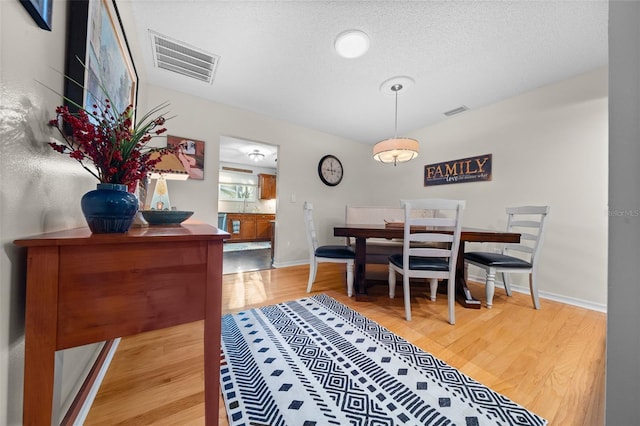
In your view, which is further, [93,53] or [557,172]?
[557,172]

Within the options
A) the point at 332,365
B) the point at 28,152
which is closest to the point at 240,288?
the point at 332,365

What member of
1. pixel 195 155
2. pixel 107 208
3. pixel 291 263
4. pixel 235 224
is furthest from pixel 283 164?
pixel 235 224

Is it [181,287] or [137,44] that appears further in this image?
[137,44]

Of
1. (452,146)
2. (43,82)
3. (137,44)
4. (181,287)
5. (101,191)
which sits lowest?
(181,287)

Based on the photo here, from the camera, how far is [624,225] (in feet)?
1.43

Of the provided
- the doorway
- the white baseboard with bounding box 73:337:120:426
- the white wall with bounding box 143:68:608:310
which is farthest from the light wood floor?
the doorway

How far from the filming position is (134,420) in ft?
2.78

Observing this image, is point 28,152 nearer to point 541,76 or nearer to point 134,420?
point 134,420

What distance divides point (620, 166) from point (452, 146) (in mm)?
3228

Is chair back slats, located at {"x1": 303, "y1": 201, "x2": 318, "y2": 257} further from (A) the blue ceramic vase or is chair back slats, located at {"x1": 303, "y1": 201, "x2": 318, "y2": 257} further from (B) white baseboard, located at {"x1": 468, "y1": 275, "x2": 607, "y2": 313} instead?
(B) white baseboard, located at {"x1": 468, "y1": 275, "x2": 607, "y2": 313}

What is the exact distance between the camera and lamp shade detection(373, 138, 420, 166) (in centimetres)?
231

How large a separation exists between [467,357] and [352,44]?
246cm

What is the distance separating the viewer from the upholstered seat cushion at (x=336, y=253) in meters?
2.20

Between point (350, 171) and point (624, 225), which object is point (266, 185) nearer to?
point (350, 171)
